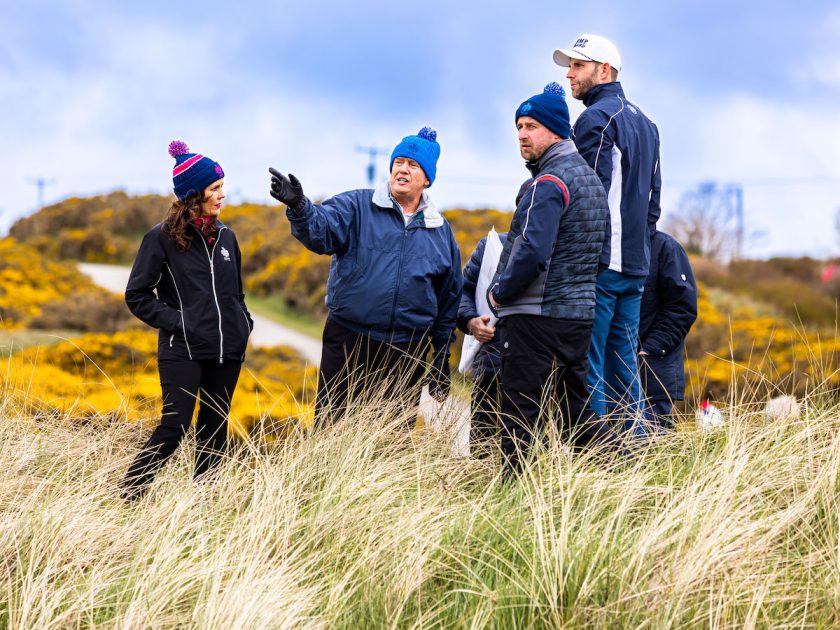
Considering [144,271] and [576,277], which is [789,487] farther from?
[144,271]

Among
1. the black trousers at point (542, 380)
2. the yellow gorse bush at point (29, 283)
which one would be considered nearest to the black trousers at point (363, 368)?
the black trousers at point (542, 380)

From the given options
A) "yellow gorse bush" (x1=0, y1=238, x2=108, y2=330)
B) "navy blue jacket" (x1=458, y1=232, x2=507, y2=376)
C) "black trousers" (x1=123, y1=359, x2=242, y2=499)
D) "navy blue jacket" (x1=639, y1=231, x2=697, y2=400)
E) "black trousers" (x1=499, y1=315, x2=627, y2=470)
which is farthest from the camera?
"yellow gorse bush" (x1=0, y1=238, x2=108, y2=330)

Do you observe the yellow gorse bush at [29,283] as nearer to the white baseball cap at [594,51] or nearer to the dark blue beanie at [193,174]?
the dark blue beanie at [193,174]

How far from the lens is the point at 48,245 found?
28328 mm

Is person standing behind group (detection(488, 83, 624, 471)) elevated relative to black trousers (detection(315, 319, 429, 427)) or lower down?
elevated

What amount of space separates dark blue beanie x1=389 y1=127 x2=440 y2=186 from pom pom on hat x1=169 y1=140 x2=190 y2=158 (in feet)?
3.41

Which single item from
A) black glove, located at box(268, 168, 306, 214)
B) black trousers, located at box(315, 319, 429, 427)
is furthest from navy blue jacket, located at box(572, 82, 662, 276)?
black glove, located at box(268, 168, 306, 214)

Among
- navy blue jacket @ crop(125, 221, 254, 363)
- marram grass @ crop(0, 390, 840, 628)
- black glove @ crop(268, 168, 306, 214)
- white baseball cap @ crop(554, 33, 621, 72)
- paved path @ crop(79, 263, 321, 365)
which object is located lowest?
paved path @ crop(79, 263, 321, 365)

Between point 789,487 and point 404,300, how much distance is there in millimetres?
1995

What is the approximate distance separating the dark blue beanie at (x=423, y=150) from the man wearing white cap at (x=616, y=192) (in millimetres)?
746

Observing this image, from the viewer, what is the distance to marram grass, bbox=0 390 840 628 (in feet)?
9.77

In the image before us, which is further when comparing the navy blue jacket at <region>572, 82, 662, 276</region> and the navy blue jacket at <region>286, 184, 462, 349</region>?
the navy blue jacket at <region>286, 184, 462, 349</region>

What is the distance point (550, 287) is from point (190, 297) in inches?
67.6

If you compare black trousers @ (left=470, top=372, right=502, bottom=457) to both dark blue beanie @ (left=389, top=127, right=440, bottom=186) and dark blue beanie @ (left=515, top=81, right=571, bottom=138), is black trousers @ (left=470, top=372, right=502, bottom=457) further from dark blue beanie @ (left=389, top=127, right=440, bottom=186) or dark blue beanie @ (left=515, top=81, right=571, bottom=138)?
dark blue beanie @ (left=515, top=81, right=571, bottom=138)
